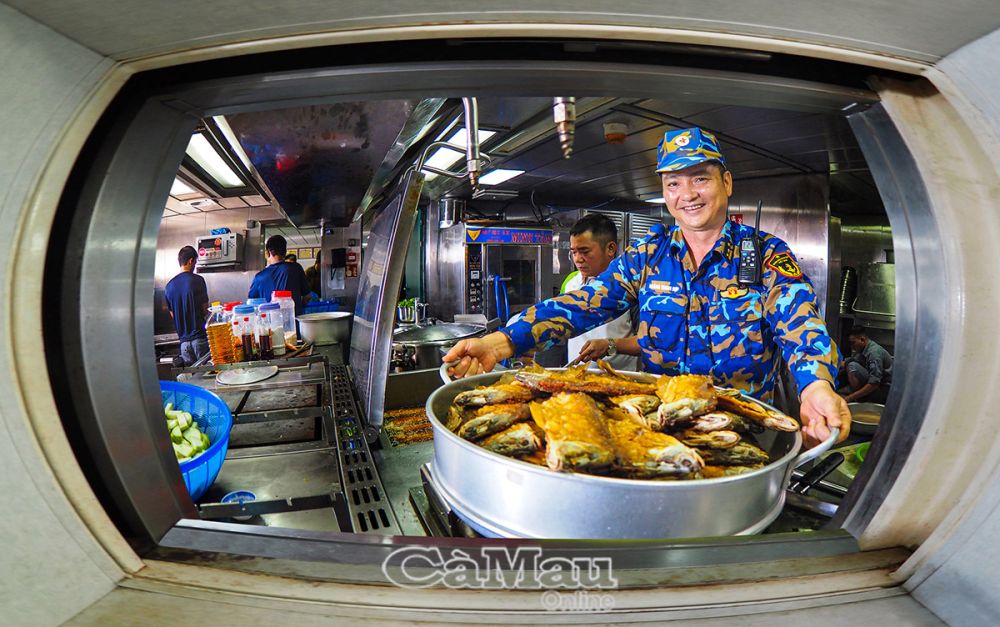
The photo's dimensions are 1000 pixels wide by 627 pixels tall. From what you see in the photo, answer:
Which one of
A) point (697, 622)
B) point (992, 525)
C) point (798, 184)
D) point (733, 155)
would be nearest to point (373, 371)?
point (697, 622)

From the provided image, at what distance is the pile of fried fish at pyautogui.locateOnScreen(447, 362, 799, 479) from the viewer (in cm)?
82

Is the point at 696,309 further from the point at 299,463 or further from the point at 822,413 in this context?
the point at 299,463

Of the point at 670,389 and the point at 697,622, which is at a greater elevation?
the point at 670,389

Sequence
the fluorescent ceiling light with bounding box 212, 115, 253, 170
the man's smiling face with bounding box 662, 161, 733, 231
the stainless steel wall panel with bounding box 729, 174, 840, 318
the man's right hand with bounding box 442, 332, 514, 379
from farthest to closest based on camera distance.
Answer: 1. the stainless steel wall panel with bounding box 729, 174, 840, 318
2. the fluorescent ceiling light with bounding box 212, 115, 253, 170
3. the man's smiling face with bounding box 662, 161, 733, 231
4. the man's right hand with bounding box 442, 332, 514, 379

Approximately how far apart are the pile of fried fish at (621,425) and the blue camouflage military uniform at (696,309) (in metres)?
0.66

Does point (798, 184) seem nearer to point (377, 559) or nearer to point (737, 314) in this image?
point (737, 314)

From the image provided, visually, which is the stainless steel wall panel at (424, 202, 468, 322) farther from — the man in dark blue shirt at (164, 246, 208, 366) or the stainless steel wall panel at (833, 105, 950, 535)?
the stainless steel wall panel at (833, 105, 950, 535)

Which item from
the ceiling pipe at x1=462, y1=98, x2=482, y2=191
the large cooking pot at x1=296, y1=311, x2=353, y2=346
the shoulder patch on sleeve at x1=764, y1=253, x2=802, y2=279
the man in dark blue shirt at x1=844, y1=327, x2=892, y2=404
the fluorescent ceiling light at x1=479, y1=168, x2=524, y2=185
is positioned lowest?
the man in dark blue shirt at x1=844, y1=327, x2=892, y2=404

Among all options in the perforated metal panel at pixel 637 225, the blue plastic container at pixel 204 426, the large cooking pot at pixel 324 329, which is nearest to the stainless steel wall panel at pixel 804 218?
the perforated metal panel at pixel 637 225

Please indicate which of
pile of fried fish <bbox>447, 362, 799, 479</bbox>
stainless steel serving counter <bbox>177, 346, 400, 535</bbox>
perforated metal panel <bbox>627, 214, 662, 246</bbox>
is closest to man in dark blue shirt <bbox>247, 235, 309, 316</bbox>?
stainless steel serving counter <bbox>177, 346, 400, 535</bbox>

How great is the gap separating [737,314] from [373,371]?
1837mm

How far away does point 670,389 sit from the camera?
1073mm

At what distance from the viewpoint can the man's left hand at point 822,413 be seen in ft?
3.50

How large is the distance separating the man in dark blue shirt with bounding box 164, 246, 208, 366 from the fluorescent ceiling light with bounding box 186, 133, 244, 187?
1143 millimetres
